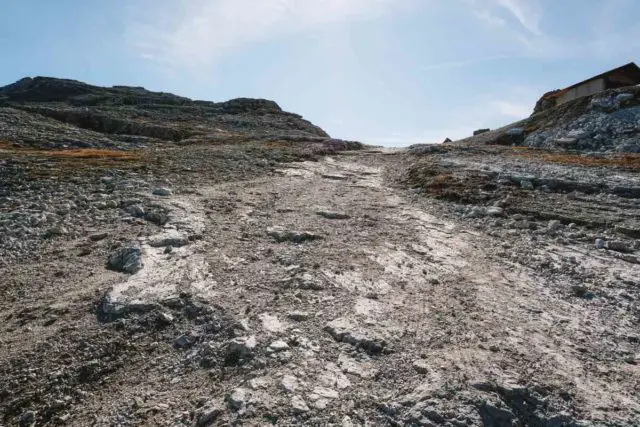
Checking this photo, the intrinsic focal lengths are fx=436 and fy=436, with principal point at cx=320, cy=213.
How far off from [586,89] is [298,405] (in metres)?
81.7

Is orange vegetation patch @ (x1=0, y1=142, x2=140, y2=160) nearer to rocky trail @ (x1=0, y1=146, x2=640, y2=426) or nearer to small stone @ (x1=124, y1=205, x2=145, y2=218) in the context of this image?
small stone @ (x1=124, y1=205, x2=145, y2=218)

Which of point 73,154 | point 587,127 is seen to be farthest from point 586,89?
point 73,154

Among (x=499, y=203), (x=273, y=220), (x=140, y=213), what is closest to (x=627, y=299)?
(x=499, y=203)

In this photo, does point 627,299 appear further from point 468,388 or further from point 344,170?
point 344,170

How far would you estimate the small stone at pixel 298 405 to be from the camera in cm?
694

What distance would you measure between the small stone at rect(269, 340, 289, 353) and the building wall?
76.8 metres

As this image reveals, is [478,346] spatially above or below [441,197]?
below

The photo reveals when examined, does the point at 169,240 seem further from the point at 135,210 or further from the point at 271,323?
the point at 271,323

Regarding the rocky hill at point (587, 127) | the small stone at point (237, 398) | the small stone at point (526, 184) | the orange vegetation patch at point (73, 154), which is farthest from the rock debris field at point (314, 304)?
the rocky hill at point (587, 127)

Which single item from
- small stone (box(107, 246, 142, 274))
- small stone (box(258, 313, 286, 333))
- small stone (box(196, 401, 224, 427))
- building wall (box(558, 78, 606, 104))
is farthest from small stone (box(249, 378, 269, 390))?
building wall (box(558, 78, 606, 104))

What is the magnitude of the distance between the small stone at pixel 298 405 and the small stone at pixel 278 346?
151 cm

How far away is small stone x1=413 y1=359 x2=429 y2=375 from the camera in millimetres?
7984

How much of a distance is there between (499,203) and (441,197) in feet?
10.9

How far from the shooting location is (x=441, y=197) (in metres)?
24.1
